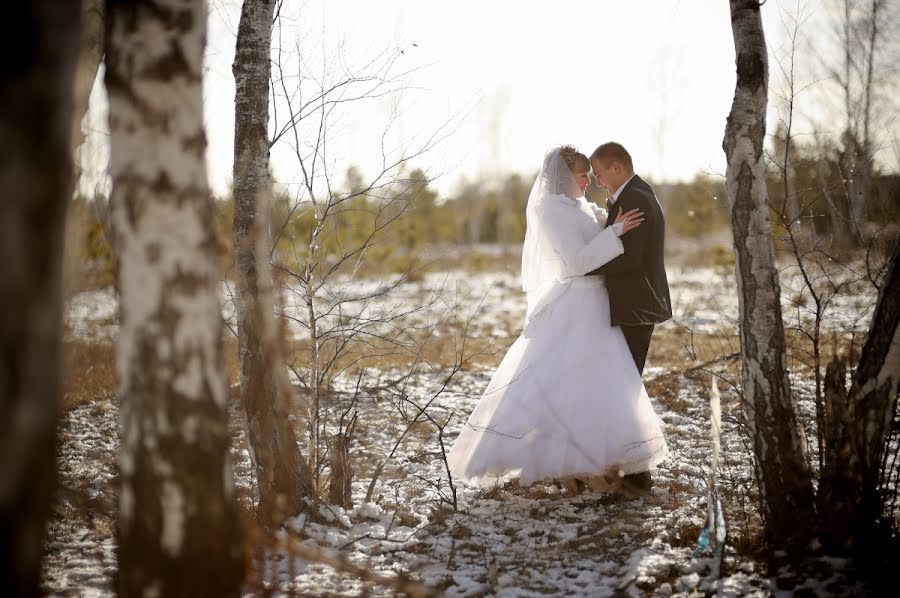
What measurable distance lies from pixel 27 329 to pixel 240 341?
2.30 meters

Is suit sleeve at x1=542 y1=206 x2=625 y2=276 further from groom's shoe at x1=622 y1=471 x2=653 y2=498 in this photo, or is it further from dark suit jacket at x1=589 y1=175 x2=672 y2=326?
groom's shoe at x1=622 y1=471 x2=653 y2=498

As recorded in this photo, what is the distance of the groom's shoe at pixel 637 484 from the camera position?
3854 mm

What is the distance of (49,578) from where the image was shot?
302 centimetres

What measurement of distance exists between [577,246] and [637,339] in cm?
74

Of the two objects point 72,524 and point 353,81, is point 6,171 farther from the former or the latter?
point 72,524

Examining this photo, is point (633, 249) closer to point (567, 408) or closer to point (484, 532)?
point (567, 408)

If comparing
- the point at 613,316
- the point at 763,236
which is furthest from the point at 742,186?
the point at 613,316

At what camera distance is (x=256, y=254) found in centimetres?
331

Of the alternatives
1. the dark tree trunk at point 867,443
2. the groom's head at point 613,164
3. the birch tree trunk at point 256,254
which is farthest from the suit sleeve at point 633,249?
the birch tree trunk at point 256,254

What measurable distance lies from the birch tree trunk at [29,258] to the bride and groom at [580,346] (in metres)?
2.84

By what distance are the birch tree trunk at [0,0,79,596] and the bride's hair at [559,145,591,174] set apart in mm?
3471

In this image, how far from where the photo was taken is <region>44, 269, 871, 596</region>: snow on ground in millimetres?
2857

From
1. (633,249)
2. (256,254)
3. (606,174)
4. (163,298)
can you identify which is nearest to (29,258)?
(163,298)

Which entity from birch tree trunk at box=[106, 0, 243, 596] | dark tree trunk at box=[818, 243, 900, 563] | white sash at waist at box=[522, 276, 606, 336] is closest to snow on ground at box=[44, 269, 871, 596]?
dark tree trunk at box=[818, 243, 900, 563]
